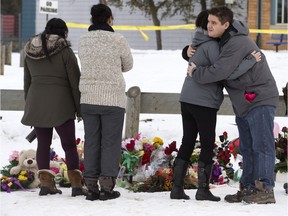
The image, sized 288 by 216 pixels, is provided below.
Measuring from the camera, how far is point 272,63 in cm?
1948

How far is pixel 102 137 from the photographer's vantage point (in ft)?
20.2

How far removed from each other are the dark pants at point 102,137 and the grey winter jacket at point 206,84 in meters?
0.61

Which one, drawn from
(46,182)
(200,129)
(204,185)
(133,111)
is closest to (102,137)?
(46,182)

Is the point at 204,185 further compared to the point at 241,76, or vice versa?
the point at 204,185

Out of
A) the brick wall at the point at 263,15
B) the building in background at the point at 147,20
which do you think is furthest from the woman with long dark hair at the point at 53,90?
the brick wall at the point at 263,15

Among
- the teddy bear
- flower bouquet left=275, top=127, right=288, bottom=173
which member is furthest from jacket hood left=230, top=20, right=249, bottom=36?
the teddy bear

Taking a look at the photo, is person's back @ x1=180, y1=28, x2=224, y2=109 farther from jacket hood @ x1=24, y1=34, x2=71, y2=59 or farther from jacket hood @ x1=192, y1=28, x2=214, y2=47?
jacket hood @ x1=24, y1=34, x2=71, y2=59

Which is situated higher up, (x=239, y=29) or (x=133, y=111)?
(x=239, y=29)

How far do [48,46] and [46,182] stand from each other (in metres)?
1.20

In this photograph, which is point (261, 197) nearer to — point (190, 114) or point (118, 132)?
point (190, 114)

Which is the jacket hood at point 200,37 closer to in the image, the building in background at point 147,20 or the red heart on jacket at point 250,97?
the red heart on jacket at point 250,97

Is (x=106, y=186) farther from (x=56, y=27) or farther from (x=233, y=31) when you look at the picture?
(x=233, y=31)

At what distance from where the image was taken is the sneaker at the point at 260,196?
591cm

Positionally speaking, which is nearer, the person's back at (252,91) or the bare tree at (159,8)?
→ the person's back at (252,91)
